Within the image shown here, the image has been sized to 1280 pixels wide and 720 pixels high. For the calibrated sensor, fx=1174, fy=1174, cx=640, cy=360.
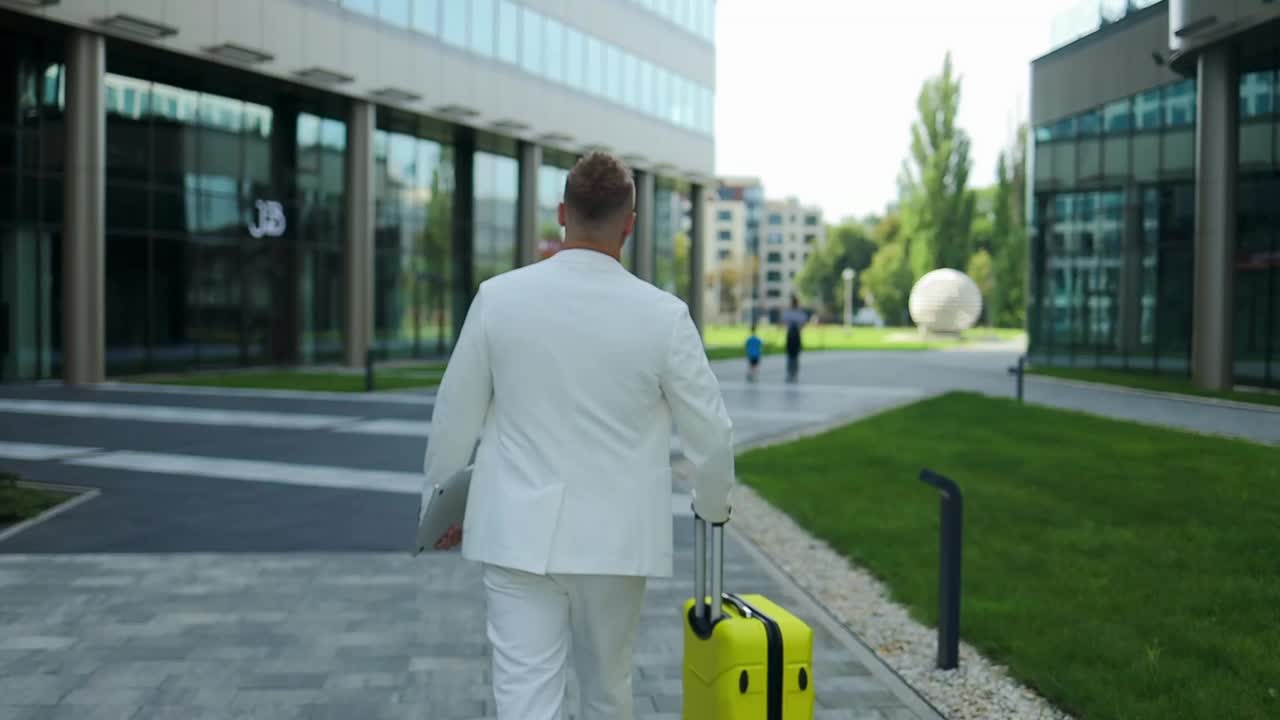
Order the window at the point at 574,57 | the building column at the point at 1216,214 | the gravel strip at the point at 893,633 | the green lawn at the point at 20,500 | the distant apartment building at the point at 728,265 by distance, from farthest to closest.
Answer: the distant apartment building at the point at 728,265
the window at the point at 574,57
the building column at the point at 1216,214
the green lawn at the point at 20,500
the gravel strip at the point at 893,633

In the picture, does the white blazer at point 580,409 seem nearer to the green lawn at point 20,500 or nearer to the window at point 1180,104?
the green lawn at point 20,500

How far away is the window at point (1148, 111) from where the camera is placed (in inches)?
1196

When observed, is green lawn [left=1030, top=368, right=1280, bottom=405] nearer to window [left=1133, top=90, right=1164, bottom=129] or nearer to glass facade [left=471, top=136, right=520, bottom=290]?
window [left=1133, top=90, right=1164, bottom=129]

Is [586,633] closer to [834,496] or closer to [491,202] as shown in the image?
[834,496]

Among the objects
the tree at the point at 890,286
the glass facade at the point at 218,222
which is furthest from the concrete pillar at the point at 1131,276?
the tree at the point at 890,286

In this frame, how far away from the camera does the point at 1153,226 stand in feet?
102

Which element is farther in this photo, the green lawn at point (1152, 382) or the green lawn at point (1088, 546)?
the green lawn at point (1152, 382)

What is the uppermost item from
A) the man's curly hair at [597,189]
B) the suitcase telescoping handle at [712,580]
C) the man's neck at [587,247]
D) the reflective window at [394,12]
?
the reflective window at [394,12]

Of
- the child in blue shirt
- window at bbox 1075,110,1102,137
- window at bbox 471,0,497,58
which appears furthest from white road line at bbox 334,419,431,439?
window at bbox 1075,110,1102,137

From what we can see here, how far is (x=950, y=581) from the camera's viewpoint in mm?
5301

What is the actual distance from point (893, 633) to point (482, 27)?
30.5m

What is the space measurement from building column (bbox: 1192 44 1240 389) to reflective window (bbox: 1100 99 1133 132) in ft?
23.8

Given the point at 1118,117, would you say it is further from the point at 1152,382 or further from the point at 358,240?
the point at 358,240

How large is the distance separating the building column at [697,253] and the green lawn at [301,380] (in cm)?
1990
